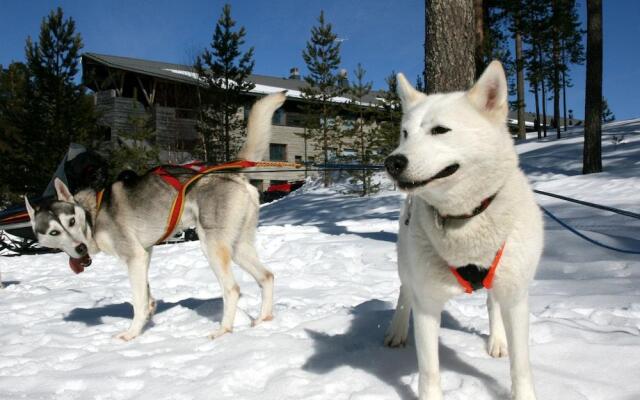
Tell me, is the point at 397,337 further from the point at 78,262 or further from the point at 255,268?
the point at 78,262

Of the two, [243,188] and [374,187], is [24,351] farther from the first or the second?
[374,187]

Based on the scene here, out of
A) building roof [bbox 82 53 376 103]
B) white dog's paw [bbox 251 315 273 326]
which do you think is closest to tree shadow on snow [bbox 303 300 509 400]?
white dog's paw [bbox 251 315 273 326]

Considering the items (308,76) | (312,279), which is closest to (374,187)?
(308,76)

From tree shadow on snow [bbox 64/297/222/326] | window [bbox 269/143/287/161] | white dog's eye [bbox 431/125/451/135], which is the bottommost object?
tree shadow on snow [bbox 64/297/222/326]

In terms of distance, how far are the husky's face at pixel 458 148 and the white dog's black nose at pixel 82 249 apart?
315cm

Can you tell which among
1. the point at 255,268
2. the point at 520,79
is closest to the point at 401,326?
the point at 255,268

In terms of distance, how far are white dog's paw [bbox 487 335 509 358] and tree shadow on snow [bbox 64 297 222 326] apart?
2.34 metres

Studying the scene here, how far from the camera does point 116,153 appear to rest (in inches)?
680

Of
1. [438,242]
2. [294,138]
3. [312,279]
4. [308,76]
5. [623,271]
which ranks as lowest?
[312,279]

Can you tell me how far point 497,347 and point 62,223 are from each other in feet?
11.6

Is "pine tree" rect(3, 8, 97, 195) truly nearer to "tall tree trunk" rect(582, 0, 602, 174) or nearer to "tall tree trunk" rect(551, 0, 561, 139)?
"tall tree trunk" rect(582, 0, 602, 174)

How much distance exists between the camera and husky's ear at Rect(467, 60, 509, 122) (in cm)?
186

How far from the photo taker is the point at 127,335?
339 centimetres

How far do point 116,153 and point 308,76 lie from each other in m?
10.7
